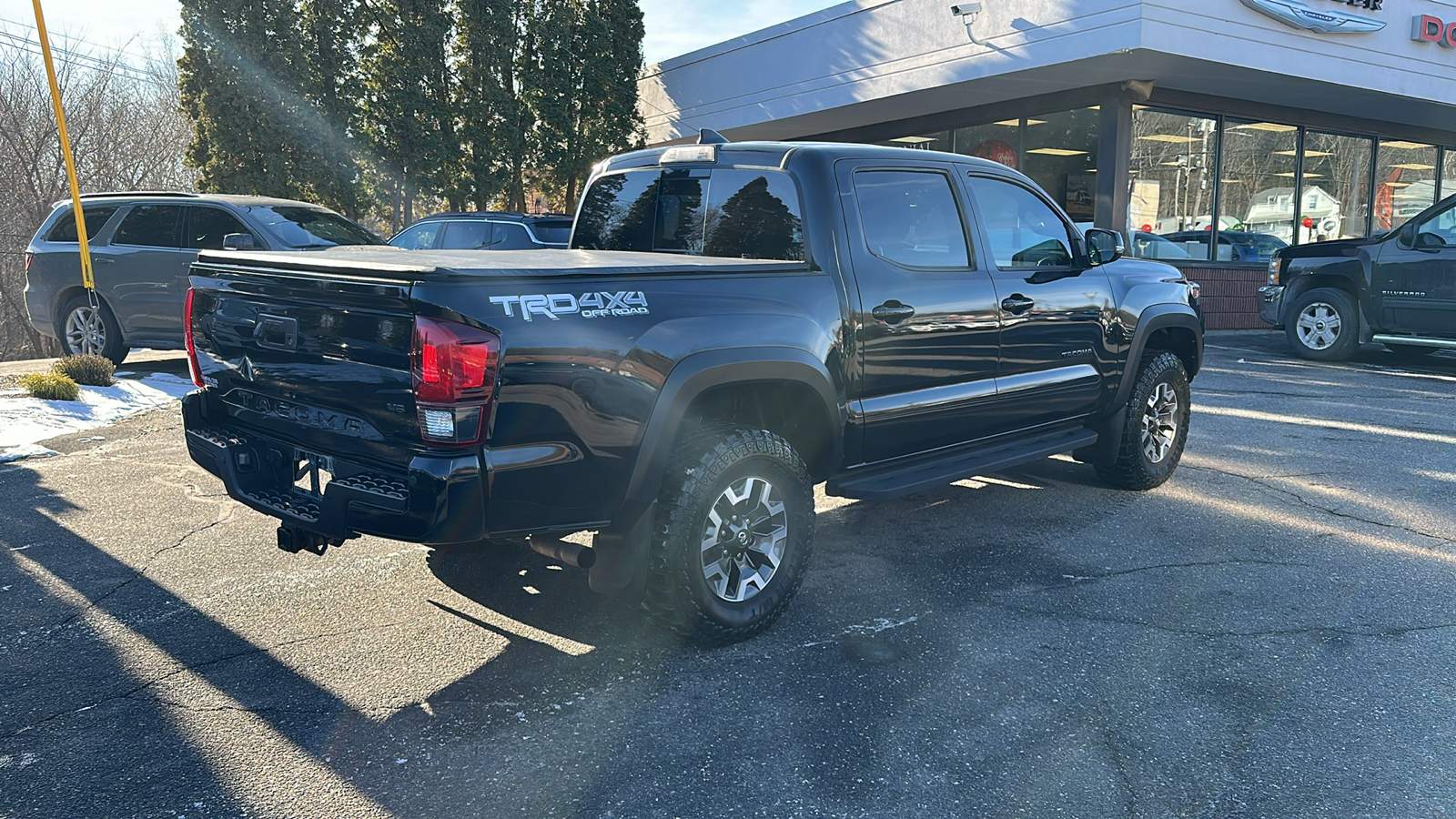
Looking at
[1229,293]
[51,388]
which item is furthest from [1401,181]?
[51,388]

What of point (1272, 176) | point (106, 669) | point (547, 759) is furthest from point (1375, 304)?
point (106, 669)

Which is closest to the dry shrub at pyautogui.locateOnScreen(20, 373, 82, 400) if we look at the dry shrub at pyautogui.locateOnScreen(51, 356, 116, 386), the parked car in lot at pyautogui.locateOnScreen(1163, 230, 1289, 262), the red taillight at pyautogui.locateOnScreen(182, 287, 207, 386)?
the dry shrub at pyautogui.locateOnScreen(51, 356, 116, 386)

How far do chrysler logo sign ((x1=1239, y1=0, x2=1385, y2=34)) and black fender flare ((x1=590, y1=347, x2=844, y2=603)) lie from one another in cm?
1341

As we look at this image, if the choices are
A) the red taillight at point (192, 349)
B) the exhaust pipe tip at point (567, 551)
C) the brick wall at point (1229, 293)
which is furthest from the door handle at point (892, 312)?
the brick wall at point (1229, 293)

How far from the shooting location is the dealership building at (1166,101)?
46.0 feet

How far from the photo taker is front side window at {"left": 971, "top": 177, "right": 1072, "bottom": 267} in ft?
17.0

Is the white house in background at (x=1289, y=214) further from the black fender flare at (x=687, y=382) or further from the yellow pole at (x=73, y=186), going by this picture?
the yellow pole at (x=73, y=186)

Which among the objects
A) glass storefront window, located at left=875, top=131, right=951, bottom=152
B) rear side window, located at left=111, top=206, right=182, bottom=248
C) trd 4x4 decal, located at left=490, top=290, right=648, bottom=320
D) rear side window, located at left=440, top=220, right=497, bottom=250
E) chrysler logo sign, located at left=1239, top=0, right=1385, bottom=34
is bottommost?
trd 4x4 decal, located at left=490, top=290, right=648, bottom=320

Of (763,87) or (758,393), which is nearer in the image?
(758,393)

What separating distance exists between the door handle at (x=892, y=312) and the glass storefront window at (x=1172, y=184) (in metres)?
12.8

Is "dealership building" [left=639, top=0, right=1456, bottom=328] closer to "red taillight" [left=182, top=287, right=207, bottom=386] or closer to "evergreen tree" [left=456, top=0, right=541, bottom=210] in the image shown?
"evergreen tree" [left=456, top=0, right=541, bottom=210]

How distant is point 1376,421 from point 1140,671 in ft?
20.9

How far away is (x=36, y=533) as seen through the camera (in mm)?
5184

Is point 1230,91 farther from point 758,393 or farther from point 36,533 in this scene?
point 36,533
